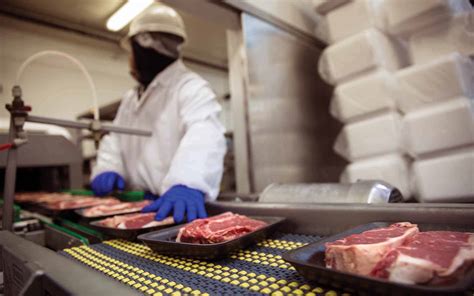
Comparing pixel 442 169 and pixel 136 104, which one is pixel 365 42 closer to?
pixel 442 169

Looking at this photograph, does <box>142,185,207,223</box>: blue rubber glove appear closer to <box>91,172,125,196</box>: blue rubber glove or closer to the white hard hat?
<box>91,172,125,196</box>: blue rubber glove

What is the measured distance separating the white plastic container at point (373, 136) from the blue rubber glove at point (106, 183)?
63.0 inches

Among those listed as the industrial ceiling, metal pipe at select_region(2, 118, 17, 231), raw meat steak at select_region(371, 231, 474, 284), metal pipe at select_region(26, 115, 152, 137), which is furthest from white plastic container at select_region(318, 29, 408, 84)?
metal pipe at select_region(2, 118, 17, 231)

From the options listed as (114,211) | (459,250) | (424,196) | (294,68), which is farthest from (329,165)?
(459,250)

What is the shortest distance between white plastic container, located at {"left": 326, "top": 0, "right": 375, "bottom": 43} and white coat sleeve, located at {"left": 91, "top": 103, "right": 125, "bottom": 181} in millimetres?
1794

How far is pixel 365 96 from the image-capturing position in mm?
1853

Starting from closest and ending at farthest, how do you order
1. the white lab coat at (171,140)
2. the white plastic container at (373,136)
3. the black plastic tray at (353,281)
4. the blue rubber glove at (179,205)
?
the black plastic tray at (353,281) → the blue rubber glove at (179,205) → the white lab coat at (171,140) → the white plastic container at (373,136)

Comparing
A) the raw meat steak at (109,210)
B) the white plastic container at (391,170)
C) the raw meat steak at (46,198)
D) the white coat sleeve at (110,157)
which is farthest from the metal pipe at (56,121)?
the white plastic container at (391,170)

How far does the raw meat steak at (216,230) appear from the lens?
0.83 metres

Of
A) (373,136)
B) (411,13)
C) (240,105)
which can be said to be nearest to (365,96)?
(373,136)

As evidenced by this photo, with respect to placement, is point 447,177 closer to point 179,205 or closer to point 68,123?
point 179,205

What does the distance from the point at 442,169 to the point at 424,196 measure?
0.55 feet

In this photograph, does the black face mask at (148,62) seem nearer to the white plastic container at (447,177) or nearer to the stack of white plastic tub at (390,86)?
the stack of white plastic tub at (390,86)

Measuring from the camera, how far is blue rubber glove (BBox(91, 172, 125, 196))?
6.93 ft
